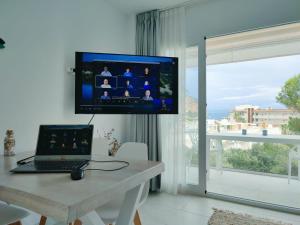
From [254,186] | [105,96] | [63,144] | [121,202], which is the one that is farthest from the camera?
[254,186]

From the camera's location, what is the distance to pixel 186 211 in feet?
8.47

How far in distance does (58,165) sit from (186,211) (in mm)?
1813

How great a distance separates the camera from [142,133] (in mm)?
3236

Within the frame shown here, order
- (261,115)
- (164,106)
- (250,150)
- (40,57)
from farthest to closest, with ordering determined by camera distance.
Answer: (250,150) < (261,115) < (164,106) < (40,57)

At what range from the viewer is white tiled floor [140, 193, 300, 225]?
7.76 ft

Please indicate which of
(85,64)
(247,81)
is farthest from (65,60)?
(247,81)

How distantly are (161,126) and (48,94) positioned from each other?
1.53 m

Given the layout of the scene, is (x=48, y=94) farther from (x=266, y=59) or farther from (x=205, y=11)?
(x=266, y=59)

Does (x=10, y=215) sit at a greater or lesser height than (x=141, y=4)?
lesser

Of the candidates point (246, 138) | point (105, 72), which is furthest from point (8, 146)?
point (246, 138)

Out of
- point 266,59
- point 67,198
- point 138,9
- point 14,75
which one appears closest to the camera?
point 67,198

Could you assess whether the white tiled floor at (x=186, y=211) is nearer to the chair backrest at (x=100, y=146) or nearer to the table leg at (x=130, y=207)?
the chair backrest at (x=100, y=146)

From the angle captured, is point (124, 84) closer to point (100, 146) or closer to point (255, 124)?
point (100, 146)

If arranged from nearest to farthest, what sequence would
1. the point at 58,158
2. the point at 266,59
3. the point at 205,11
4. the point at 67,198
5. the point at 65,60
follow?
the point at 67,198, the point at 58,158, the point at 65,60, the point at 205,11, the point at 266,59
